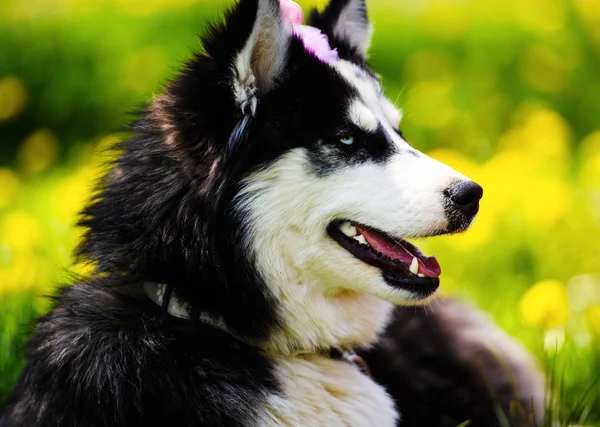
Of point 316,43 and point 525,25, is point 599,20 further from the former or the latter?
point 316,43

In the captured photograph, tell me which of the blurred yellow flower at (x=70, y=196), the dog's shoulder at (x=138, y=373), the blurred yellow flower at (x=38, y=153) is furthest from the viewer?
the blurred yellow flower at (x=38, y=153)

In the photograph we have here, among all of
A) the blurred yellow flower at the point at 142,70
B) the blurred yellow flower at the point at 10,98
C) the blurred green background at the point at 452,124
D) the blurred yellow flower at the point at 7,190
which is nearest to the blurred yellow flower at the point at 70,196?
the blurred green background at the point at 452,124

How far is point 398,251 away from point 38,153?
4460 millimetres

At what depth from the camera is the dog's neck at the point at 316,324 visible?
239cm

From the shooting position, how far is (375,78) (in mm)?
2801

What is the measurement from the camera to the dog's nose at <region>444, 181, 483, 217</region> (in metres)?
2.35

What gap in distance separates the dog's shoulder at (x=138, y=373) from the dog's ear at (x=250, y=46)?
28.6 inches

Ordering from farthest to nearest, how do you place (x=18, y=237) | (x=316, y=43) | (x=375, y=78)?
1. (x=18, y=237)
2. (x=375, y=78)
3. (x=316, y=43)

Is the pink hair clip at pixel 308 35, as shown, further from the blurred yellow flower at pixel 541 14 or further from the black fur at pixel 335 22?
the blurred yellow flower at pixel 541 14

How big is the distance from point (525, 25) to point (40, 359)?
6558 millimetres

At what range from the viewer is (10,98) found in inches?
257

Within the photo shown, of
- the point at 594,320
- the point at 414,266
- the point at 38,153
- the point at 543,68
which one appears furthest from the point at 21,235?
the point at 543,68

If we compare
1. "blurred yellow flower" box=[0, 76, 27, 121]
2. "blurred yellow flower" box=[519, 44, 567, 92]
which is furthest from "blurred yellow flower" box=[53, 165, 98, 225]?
"blurred yellow flower" box=[519, 44, 567, 92]

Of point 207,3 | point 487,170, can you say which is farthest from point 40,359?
point 207,3
